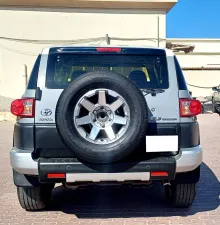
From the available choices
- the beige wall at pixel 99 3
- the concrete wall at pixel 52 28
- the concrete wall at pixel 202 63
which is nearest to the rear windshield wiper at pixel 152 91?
the concrete wall at pixel 52 28

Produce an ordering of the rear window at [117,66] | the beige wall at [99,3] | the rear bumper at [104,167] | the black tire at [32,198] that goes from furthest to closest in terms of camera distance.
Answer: the beige wall at [99,3] < the black tire at [32,198] < the rear window at [117,66] < the rear bumper at [104,167]

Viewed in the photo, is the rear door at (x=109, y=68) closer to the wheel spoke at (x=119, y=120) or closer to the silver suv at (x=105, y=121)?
the silver suv at (x=105, y=121)

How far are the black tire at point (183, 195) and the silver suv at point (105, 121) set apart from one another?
21 centimetres

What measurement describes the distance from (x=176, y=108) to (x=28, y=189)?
1.85 m

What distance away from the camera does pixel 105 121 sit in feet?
10.5

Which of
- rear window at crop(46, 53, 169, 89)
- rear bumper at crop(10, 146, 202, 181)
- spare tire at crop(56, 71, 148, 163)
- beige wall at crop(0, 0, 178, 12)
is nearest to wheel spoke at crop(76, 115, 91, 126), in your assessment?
spare tire at crop(56, 71, 148, 163)

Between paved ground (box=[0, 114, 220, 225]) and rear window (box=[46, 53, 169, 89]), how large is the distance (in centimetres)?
146

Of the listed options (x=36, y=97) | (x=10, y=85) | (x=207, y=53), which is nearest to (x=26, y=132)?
(x=36, y=97)

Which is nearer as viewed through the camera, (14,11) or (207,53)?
(14,11)

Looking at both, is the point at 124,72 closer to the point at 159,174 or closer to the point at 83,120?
the point at 83,120

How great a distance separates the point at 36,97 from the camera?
10.9ft

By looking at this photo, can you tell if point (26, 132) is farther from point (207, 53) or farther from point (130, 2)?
point (207, 53)

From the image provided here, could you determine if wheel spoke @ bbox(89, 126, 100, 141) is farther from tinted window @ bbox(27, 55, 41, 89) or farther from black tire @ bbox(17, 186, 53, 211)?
black tire @ bbox(17, 186, 53, 211)

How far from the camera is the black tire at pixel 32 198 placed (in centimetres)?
384
